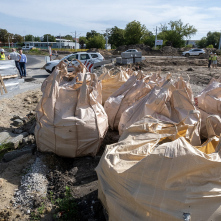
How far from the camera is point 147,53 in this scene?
37000 mm

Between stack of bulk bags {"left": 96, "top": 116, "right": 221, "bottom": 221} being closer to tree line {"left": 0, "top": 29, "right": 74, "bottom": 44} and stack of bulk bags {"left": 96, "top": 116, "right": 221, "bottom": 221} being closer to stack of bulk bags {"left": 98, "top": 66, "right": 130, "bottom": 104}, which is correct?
stack of bulk bags {"left": 98, "top": 66, "right": 130, "bottom": 104}

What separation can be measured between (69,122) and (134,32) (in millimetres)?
48862

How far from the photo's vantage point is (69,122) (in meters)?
3.10

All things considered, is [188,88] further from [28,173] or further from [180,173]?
[28,173]

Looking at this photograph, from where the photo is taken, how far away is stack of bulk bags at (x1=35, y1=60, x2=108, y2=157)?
313cm

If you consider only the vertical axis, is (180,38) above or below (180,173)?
above

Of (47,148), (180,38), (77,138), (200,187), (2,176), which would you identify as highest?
(180,38)

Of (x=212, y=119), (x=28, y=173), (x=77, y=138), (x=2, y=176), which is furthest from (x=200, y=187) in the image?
(x=2, y=176)

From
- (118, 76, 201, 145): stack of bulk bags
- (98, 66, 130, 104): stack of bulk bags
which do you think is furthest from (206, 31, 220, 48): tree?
(118, 76, 201, 145): stack of bulk bags

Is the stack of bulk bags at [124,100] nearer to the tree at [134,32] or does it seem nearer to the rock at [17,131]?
the rock at [17,131]

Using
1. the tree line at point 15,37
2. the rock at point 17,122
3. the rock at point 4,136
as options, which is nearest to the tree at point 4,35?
the tree line at point 15,37

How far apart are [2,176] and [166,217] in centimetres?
235

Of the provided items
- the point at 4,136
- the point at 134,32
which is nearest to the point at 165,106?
the point at 4,136

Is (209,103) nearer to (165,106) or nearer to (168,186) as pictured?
(165,106)
